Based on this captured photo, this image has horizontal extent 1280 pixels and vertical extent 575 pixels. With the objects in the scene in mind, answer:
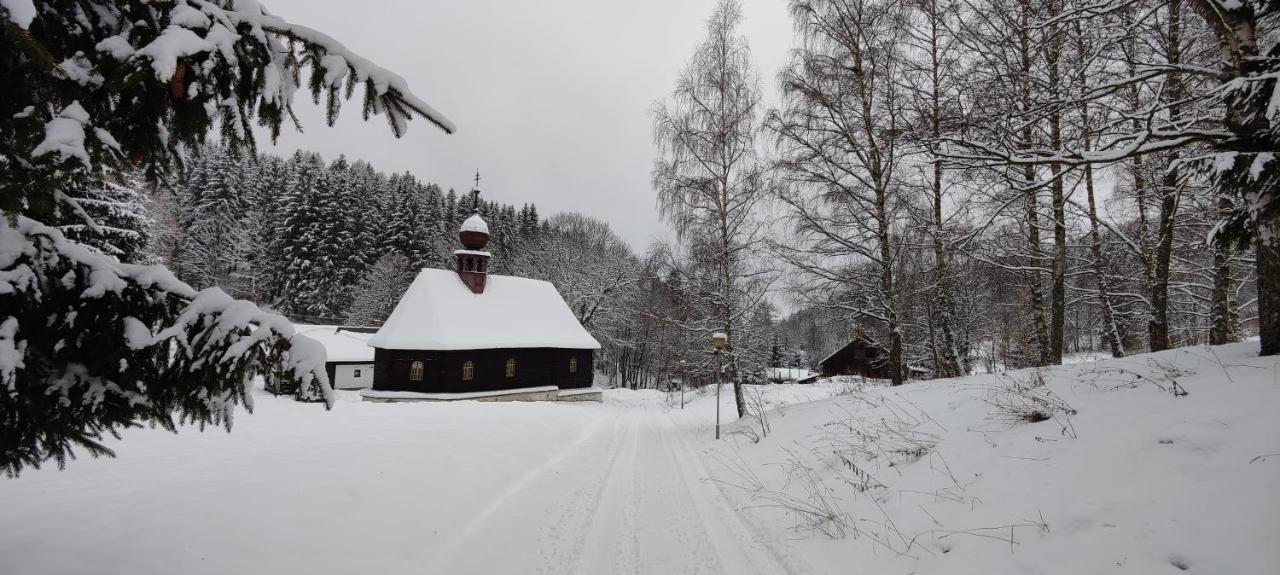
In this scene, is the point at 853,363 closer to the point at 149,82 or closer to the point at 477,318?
the point at 477,318

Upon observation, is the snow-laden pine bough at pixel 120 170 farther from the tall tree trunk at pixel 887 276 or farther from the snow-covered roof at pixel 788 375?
the snow-covered roof at pixel 788 375

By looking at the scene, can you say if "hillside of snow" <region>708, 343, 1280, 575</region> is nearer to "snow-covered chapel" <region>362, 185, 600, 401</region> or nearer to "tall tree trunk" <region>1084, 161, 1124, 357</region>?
"tall tree trunk" <region>1084, 161, 1124, 357</region>

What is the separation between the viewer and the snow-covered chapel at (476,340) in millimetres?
18906

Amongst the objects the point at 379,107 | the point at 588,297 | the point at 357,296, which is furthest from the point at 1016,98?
the point at 357,296

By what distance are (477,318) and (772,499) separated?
17943mm

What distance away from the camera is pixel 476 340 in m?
20.0

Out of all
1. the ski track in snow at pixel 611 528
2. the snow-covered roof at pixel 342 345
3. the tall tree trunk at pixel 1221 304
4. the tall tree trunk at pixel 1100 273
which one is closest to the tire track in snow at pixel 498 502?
the ski track in snow at pixel 611 528

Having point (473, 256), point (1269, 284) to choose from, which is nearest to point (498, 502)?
point (1269, 284)

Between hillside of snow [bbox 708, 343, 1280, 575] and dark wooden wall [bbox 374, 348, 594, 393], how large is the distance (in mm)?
16248

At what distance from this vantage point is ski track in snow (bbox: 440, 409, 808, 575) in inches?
163

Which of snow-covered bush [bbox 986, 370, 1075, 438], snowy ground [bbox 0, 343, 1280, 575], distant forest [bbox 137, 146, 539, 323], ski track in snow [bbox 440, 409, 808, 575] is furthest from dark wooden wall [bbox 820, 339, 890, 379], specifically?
distant forest [bbox 137, 146, 539, 323]

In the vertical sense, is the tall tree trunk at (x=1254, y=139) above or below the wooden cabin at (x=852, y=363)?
above

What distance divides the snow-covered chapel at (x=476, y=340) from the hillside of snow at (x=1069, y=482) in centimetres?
1627

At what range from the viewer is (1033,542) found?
10.2 ft
